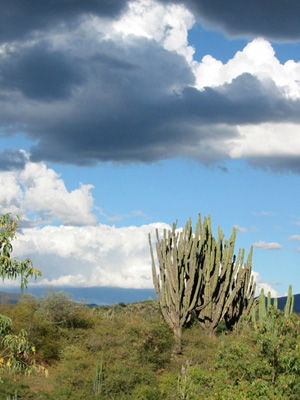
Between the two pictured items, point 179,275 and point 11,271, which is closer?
point 11,271

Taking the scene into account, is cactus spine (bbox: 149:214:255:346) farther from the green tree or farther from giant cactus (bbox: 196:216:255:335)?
the green tree

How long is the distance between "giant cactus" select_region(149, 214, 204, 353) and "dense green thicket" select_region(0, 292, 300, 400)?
2.05 feet

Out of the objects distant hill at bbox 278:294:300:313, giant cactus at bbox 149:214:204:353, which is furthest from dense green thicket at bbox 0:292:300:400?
distant hill at bbox 278:294:300:313

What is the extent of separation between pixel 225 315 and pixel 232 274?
226 centimetres

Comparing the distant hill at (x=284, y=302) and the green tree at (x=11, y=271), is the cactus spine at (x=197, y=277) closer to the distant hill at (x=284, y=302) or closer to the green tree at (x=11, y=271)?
the green tree at (x=11, y=271)

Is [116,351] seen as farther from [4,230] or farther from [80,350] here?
[4,230]

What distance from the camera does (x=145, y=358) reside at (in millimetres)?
22094

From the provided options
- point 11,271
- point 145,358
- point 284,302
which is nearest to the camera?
point 11,271

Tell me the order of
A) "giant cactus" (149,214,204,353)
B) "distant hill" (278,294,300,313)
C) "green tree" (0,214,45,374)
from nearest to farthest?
"green tree" (0,214,45,374) < "giant cactus" (149,214,204,353) < "distant hill" (278,294,300,313)

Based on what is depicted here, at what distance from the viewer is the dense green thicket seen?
12.3m

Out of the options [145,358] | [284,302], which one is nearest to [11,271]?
[145,358]

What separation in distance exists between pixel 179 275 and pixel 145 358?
3898 millimetres

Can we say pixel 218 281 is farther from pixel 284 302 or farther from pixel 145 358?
pixel 284 302

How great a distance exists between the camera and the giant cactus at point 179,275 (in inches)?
930
